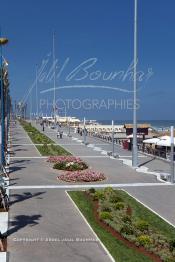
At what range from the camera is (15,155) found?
3772 centimetres

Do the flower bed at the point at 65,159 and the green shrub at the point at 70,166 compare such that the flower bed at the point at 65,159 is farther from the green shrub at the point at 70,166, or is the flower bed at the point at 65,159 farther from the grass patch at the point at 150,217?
the grass patch at the point at 150,217

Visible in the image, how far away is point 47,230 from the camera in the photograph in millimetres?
14359

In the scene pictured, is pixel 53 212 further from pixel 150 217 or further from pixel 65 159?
pixel 65 159

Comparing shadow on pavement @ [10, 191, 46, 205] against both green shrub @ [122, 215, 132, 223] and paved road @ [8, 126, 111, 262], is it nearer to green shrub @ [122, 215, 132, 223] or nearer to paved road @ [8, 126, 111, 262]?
paved road @ [8, 126, 111, 262]

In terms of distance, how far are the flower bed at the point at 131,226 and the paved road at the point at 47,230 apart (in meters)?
1.01

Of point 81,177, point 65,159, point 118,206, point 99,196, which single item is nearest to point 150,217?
point 118,206

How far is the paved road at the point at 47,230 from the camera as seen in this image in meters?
12.0

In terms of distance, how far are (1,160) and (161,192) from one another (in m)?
9.47

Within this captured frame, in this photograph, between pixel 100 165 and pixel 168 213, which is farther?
pixel 100 165

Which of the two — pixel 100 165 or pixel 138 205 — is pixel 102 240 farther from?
pixel 100 165

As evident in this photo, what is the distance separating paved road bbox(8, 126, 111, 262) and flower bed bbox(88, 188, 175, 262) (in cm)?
101

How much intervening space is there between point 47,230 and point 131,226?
2696 mm

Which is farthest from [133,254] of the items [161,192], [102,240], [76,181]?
[76,181]

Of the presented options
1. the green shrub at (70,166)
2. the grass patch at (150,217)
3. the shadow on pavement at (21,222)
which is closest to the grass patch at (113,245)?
the grass patch at (150,217)
